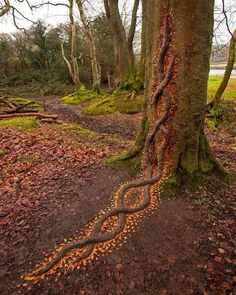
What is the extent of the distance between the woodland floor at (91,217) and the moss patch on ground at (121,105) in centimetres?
579

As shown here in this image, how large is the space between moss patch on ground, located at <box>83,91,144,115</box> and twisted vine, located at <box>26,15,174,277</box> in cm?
690

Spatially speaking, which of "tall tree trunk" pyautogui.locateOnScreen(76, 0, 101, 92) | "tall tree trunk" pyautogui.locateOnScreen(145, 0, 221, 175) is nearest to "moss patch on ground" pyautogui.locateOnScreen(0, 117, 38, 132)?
"tall tree trunk" pyautogui.locateOnScreen(145, 0, 221, 175)

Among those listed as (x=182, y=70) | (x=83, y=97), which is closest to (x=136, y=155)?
(x=182, y=70)

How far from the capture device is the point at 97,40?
2328 cm

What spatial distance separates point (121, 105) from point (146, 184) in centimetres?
791

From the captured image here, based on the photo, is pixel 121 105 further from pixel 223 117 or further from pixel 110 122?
pixel 223 117

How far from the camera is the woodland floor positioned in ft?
8.14

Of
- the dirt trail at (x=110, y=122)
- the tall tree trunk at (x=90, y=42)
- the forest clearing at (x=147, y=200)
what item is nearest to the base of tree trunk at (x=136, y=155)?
the forest clearing at (x=147, y=200)

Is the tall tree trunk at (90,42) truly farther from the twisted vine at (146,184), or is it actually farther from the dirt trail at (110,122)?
the twisted vine at (146,184)

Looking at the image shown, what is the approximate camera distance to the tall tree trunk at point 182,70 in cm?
328

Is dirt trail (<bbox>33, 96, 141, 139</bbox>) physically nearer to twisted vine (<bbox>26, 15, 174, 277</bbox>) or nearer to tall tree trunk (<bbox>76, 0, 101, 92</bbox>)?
twisted vine (<bbox>26, 15, 174, 277</bbox>)

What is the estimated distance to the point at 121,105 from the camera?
36.7 ft

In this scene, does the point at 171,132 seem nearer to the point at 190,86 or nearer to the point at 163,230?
the point at 190,86

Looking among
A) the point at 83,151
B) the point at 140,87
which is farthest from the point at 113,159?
the point at 140,87
